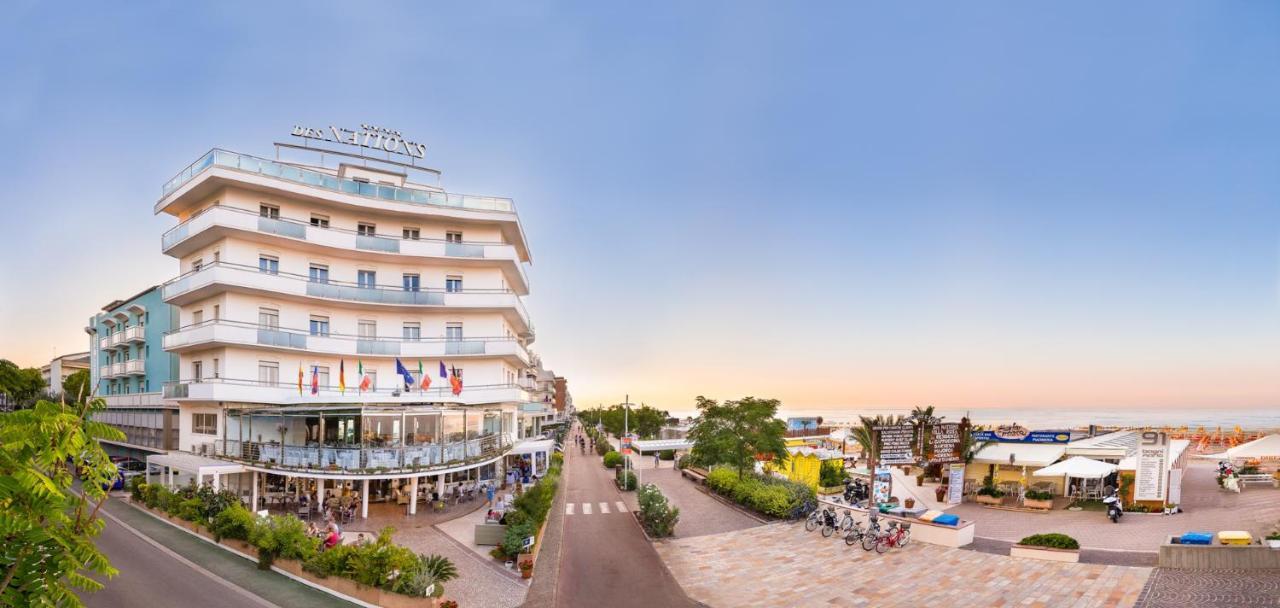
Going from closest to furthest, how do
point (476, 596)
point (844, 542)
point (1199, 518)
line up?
point (476, 596) → point (844, 542) → point (1199, 518)

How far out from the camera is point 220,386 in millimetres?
31469

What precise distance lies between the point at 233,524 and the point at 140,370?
3230 cm

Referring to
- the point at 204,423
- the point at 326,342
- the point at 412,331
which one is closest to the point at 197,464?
the point at 204,423

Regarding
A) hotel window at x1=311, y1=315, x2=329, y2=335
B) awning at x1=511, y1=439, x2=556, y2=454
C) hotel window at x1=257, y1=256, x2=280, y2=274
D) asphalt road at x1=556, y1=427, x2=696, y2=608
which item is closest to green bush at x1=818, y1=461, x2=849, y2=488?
asphalt road at x1=556, y1=427, x2=696, y2=608

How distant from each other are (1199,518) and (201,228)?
48.0 m

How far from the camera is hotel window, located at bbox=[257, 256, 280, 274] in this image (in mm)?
33125

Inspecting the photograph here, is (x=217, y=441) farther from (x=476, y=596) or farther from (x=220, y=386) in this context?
(x=476, y=596)

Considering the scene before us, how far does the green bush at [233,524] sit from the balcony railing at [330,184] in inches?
731

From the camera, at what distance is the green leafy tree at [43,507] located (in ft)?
17.6

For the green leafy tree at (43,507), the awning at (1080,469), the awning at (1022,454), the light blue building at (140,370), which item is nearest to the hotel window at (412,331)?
the light blue building at (140,370)

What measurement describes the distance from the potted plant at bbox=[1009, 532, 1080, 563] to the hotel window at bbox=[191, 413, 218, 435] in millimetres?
37983

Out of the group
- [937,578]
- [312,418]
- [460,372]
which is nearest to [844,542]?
[937,578]

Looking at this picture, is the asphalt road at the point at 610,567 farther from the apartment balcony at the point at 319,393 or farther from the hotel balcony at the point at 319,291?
the hotel balcony at the point at 319,291

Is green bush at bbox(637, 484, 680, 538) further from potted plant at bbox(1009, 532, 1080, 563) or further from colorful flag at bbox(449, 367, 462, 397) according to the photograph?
colorful flag at bbox(449, 367, 462, 397)
